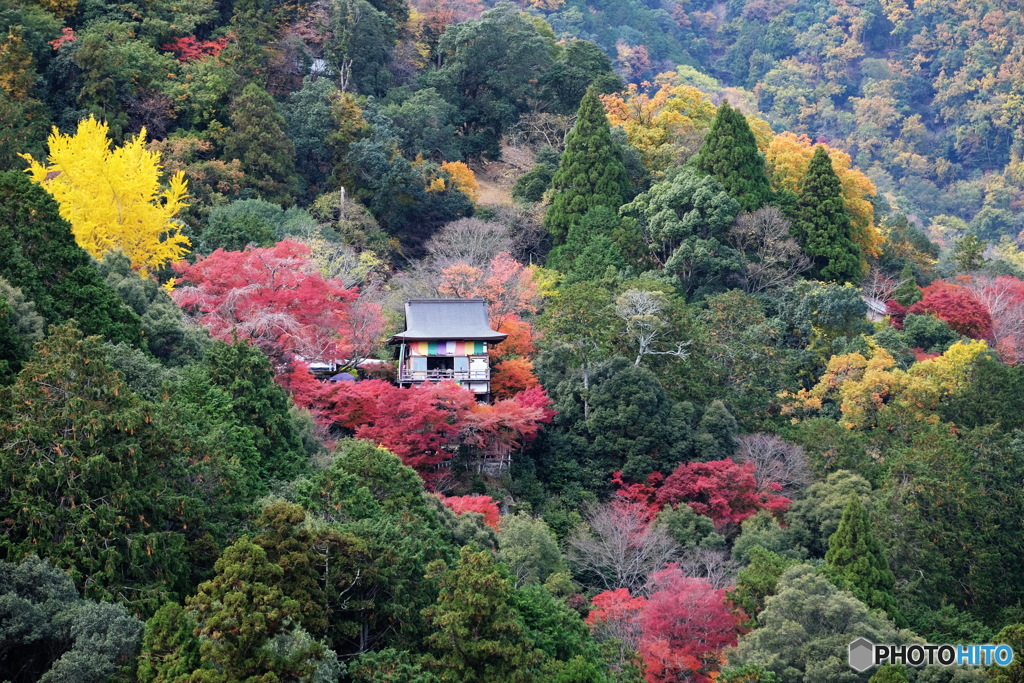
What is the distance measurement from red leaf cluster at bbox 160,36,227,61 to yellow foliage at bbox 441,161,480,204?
342 inches

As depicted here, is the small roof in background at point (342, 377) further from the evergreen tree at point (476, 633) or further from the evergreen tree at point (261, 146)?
the evergreen tree at point (476, 633)

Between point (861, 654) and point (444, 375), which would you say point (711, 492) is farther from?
point (861, 654)

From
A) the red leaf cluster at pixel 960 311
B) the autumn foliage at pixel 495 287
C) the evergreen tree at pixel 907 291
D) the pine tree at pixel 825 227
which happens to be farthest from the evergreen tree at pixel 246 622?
the evergreen tree at pixel 907 291

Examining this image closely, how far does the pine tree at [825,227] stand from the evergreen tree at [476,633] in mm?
26882

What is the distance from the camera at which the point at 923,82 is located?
308 ft

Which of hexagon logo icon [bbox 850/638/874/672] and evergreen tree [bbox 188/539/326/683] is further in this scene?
hexagon logo icon [bbox 850/638/874/672]

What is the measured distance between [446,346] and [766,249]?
13172 mm

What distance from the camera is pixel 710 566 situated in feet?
104

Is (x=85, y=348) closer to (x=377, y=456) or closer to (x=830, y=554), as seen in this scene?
(x=377, y=456)

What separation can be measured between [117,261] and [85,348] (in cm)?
992

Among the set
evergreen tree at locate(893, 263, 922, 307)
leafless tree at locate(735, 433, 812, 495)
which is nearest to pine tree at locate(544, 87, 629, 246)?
evergreen tree at locate(893, 263, 922, 307)

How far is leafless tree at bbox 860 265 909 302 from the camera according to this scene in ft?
159

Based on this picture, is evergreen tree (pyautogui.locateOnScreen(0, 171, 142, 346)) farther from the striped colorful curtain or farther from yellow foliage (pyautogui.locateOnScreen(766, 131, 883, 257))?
yellow foliage (pyautogui.locateOnScreen(766, 131, 883, 257))

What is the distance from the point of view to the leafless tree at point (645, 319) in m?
38.2
